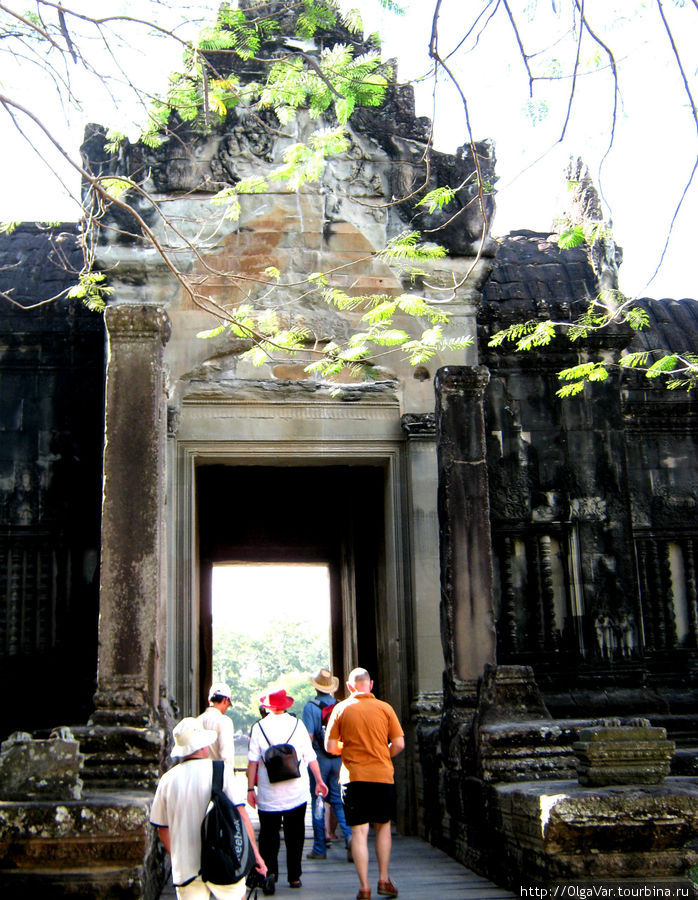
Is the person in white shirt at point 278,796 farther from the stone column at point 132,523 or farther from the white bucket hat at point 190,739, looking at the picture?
the white bucket hat at point 190,739

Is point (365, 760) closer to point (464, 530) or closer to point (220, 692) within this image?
point (220, 692)

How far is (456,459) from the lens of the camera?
805 cm

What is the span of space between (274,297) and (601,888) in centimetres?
584

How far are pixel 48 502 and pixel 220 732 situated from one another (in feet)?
13.3

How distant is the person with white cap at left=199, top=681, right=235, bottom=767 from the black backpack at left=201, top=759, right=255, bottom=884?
65 centimetres

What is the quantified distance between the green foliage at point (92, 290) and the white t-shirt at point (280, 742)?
363 cm

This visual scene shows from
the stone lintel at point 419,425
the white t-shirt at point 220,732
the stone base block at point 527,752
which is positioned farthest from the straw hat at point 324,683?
the stone lintel at point 419,425

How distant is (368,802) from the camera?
6.39 m

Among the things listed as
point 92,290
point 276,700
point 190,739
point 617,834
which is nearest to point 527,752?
point 617,834

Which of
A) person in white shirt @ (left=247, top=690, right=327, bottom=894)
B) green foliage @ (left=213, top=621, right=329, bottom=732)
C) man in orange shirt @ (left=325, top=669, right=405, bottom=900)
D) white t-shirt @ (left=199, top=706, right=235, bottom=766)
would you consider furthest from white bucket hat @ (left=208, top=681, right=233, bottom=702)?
green foliage @ (left=213, top=621, right=329, bottom=732)

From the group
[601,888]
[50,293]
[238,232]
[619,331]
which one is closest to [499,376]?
[619,331]

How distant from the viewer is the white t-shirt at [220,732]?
5818mm

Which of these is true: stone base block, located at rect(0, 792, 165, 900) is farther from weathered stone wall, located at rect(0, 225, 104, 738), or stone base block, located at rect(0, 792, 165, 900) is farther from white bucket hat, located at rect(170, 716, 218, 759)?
weathered stone wall, located at rect(0, 225, 104, 738)

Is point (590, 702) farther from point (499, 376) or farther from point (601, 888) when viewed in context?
point (601, 888)
